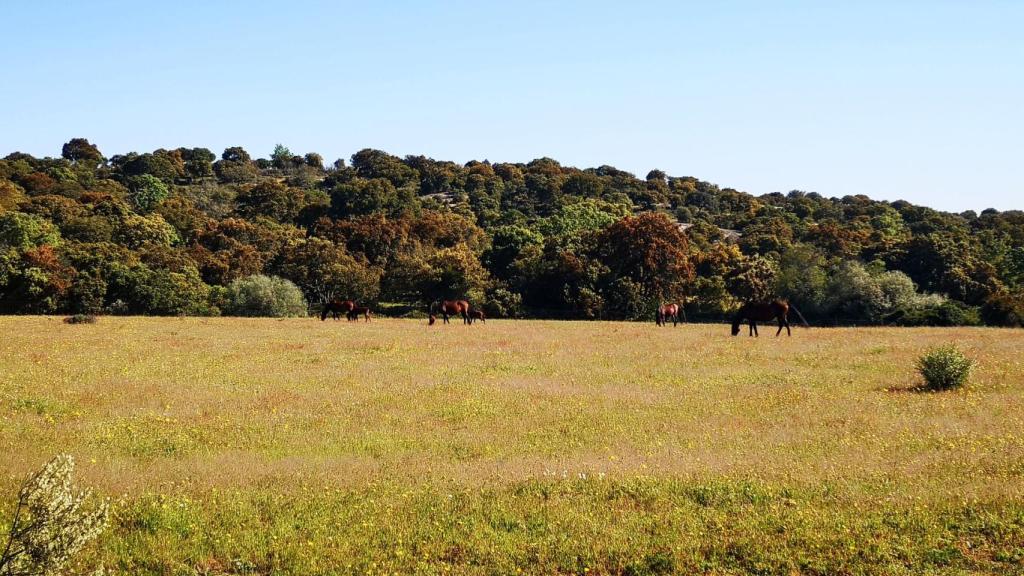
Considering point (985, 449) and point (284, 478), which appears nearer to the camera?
point (284, 478)

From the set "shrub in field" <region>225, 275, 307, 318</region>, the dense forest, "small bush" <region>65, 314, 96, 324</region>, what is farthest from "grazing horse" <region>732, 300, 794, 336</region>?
A: "shrub in field" <region>225, 275, 307, 318</region>

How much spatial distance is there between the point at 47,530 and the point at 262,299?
5785 centimetres

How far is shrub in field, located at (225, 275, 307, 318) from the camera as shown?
6209cm

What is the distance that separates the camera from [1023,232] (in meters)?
94.1

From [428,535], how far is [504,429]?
21.2 ft

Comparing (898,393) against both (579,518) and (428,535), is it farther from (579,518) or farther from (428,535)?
(428,535)

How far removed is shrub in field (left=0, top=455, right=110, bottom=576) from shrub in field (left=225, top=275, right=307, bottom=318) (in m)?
56.3

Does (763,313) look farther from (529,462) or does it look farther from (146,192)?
(146,192)

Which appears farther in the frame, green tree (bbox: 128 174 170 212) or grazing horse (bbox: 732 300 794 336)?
green tree (bbox: 128 174 170 212)

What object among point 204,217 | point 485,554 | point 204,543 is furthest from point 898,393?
point 204,217

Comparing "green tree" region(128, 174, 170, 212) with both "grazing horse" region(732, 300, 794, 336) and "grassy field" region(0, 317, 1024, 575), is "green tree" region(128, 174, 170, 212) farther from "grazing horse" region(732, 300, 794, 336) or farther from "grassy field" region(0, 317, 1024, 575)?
"grassy field" region(0, 317, 1024, 575)

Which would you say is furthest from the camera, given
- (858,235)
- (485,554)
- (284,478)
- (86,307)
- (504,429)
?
(858,235)

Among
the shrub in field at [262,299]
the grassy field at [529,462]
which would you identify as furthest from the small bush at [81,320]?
the shrub in field at [262,299]

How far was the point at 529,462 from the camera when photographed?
13781 mm
